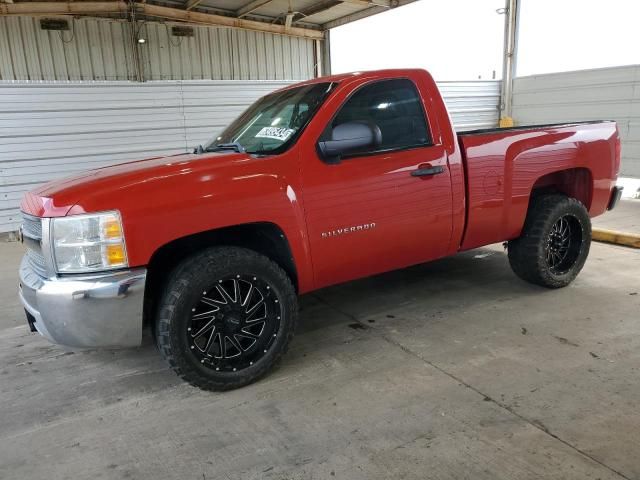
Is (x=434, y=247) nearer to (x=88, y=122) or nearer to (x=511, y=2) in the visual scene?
(x=88, y=122)

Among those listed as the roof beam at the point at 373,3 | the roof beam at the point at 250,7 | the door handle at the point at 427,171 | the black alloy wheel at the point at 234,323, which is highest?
the roof beam at the point at 250,7

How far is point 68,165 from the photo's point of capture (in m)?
7.87

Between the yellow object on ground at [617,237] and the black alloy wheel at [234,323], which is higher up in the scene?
the black alloy wheel at [234,323]

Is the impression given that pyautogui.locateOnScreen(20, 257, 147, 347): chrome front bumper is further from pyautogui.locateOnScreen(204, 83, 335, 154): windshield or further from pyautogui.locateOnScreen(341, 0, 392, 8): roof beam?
pyautogui.locateOnScreen(341, 0, 392, 8): roof beam

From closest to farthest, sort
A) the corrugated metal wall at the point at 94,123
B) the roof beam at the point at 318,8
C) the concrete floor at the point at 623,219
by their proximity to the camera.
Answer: the concrete floor at the point at 623,219 < the corrugated metal wall at the point at 94,123 < the roof beam at the point at 318,8

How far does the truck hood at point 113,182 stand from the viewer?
2510 millimetres

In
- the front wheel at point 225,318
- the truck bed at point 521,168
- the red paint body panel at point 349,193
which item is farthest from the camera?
the truck bed at point 521,168

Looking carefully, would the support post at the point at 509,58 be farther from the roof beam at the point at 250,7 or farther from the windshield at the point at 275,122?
the windshield at the point at 275,122

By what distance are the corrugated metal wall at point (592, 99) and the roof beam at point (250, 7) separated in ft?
21.9

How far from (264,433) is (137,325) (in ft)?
2.96

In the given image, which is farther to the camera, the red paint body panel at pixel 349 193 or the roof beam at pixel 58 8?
the roof beam at pixel 58 8

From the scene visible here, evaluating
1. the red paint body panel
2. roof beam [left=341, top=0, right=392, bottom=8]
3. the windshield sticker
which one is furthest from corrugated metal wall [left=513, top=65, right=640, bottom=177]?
the windshield sticker

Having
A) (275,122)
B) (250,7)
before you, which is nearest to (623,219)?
(275,122)

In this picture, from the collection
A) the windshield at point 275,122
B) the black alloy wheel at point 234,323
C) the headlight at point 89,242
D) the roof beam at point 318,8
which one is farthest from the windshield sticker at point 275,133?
the roof beam at point 318,8
